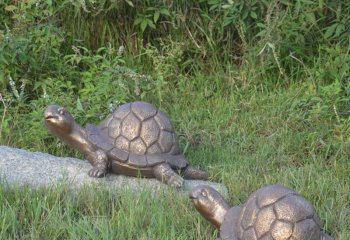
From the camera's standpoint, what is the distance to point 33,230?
3547mm

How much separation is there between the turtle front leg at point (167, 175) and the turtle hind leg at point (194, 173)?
0.62 feet

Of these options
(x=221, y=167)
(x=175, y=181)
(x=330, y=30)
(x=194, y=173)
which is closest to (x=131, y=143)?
(x=175, y=181)

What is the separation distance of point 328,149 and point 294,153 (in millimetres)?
255

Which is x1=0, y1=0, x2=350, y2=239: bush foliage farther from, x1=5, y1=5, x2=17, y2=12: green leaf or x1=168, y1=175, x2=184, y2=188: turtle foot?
x1=168, y1=175, x2=184, y2=188: turtle foot

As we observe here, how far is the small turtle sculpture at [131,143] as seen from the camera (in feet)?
13.5

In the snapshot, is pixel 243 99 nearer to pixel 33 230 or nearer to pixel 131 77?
pixel 131 77

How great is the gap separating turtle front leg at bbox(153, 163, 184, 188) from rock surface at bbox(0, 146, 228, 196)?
0.13 feet

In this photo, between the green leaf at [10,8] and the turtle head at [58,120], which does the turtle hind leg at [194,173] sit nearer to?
the turtle head at [58,120]

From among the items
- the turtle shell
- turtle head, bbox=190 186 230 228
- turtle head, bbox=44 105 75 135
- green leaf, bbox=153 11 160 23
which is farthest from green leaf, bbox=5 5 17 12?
turtle head, bbox=190 186 230 228

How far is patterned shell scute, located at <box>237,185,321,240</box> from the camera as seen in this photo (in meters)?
3.21

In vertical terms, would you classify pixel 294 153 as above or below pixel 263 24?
below

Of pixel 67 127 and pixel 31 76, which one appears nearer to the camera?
pixel 67 127

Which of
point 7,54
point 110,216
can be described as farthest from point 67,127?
point 7,54

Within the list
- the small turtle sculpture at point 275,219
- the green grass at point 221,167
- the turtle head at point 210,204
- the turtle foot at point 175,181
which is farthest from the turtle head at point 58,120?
the small turtle sculpture at point 275,219
